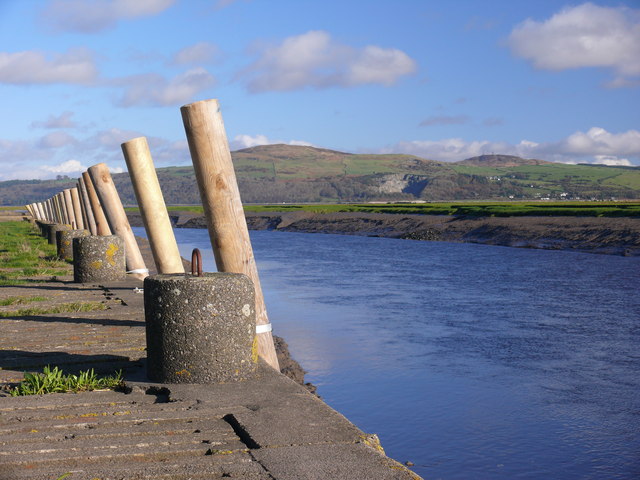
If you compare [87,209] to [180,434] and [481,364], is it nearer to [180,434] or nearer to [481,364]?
[481,364]

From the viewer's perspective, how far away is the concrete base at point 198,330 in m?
5.35

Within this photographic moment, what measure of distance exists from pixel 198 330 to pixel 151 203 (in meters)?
5.03

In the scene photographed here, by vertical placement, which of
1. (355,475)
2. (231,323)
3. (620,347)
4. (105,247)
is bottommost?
(620,347)

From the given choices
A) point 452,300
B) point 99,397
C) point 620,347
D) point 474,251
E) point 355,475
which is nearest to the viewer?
point 355,475

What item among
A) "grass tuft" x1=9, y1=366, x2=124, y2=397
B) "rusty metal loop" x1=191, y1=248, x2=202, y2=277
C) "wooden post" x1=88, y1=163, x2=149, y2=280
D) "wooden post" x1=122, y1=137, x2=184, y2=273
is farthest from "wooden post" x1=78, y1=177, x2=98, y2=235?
"grass tuft" x1=9, y1=366, x2=124, y2=397


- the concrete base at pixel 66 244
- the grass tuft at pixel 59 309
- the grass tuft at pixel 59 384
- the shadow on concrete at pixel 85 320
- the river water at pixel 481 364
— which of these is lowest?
the river water at pixel 481 364

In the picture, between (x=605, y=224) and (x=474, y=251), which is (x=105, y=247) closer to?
(x=474, y=251)

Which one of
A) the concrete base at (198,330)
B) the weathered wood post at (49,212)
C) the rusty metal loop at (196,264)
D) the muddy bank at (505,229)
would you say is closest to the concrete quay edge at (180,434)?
the concrete base at (198,330)

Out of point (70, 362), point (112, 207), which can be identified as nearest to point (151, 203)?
point (112, 207)

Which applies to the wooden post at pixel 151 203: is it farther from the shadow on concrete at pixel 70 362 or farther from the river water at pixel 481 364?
the shadow on concrete at pixel 70 362

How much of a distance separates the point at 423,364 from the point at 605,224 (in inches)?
1412

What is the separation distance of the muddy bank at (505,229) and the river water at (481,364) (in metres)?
14.4

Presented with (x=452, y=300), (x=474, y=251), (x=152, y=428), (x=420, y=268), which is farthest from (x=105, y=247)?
(x=474, y=251)

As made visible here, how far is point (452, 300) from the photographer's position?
893 inches
